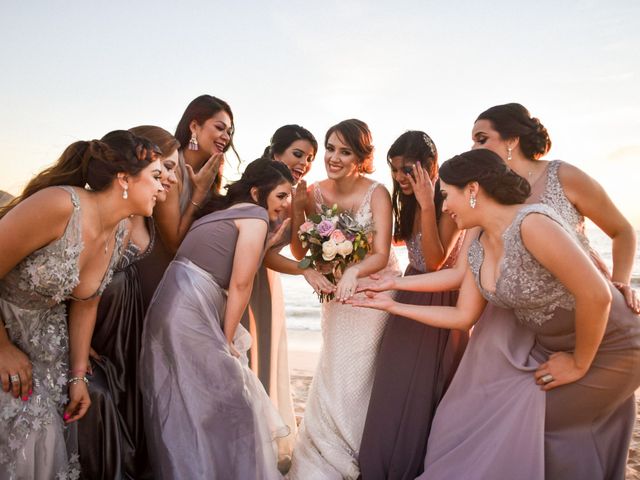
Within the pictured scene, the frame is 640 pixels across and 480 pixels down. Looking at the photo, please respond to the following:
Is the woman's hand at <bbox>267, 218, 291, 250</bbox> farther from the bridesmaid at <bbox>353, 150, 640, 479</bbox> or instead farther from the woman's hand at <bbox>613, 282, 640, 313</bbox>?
the woman's hand at <bbox>613, 282, 640, 313</bbox>

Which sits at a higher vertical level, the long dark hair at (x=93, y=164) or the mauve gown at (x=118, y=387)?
A: the long dark hair at (x=93, y=164)

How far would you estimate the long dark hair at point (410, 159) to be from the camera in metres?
4.84

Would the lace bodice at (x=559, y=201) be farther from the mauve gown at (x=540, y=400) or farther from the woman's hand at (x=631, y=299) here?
the mauve gown at (x=540, y=400)

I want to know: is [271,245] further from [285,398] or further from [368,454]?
[368,454]

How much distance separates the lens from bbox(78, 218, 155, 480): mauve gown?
12.8 ft

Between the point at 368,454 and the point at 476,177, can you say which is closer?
the point at 476,177

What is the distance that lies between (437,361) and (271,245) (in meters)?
1.80

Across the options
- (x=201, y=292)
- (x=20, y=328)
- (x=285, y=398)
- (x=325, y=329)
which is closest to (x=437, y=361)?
(x=325, y=329)

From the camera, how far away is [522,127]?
440 cm

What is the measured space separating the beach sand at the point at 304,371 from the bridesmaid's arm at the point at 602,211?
6.24 ft

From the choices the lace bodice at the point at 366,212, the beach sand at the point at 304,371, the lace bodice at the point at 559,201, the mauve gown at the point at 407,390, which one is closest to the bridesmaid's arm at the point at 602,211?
the lace bodice at the point at 559,201

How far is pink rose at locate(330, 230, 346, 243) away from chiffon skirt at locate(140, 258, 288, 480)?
3.88 feet

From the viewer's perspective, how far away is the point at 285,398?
535 cm

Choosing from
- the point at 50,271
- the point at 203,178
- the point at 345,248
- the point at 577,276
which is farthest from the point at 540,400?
the point at 203,178
